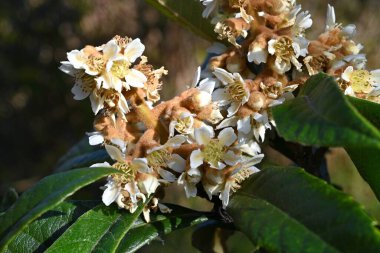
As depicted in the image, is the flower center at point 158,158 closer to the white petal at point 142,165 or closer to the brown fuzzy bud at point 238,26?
the white petal at point 142,165

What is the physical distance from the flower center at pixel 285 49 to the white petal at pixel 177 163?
253 millimetres

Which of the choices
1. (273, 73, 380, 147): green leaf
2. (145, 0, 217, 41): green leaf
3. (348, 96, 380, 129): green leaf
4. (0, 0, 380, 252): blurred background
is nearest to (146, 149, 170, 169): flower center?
(273, 73, 380, 147): green leaf

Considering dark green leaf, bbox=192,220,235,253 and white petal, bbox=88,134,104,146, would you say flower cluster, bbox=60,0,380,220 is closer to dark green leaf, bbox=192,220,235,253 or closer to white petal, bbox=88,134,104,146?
white petal, bbox=88,134,104,146

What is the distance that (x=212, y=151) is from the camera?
3.29ft

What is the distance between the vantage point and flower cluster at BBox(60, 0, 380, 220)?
1004 millimetres

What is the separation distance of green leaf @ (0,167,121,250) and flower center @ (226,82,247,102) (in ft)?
1.04

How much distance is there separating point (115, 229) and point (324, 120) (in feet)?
1.23

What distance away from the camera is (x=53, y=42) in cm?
553

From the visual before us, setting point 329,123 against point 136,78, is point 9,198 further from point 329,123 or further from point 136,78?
point 329,123

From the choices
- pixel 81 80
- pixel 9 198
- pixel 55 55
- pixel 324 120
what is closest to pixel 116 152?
pixel 81 80

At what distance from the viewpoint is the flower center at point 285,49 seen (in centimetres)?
108

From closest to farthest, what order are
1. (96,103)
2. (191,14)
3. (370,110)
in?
(370,110)
(96,103)
(191,14)

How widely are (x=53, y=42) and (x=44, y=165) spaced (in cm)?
111

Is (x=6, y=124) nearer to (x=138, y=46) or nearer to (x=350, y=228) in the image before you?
(x=138, y=46)
